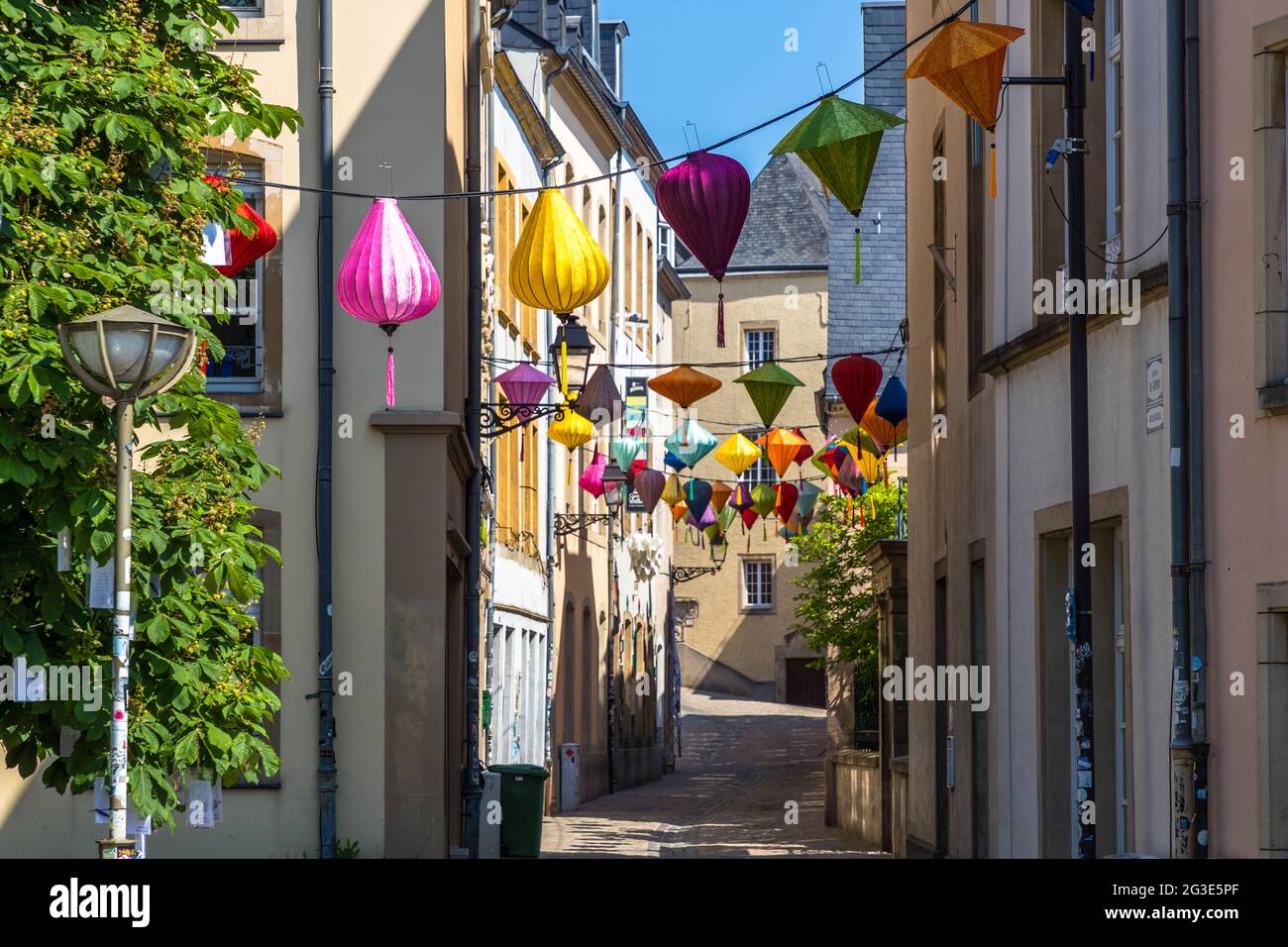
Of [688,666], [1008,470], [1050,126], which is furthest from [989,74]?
[688,666]

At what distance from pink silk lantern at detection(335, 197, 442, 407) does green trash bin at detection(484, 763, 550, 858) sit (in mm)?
6374

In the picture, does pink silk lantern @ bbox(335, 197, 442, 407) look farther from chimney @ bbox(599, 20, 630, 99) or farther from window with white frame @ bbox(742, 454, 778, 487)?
window with white frame @ bbox(742, 454, 778, 487)

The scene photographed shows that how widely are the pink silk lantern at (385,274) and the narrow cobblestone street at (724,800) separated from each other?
832cm

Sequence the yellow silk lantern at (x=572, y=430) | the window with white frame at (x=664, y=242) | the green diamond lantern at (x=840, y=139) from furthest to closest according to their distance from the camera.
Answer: the window with white frame at (x=664, y=242) < the yellow silk lantern at (x=572, y=430) < the green diamond lantern at (x=840, y=139)

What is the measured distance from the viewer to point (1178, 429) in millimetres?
11141

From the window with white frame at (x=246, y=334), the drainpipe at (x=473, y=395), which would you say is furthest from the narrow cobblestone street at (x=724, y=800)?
the window with white frame at (x=246, y=334)

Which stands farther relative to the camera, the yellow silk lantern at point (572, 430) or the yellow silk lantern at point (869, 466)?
the yellow silk lantern at point (869, 466)

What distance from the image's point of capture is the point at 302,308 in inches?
643

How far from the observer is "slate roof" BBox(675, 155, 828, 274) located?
5912cm

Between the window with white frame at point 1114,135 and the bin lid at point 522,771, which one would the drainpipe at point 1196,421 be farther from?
the bin lid at point 522,771

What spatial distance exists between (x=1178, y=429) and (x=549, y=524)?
2124 centimetres

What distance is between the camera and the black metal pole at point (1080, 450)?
11.8 meters

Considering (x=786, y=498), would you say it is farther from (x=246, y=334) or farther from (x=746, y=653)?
(x=746, y=653)

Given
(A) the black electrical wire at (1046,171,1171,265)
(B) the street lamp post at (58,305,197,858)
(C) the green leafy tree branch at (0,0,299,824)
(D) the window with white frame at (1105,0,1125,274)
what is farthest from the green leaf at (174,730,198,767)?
(D) the window with white frame at (1105,0,1125,274)
